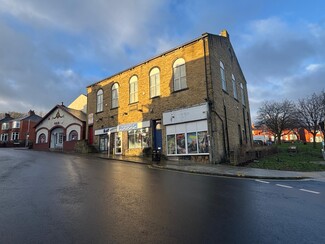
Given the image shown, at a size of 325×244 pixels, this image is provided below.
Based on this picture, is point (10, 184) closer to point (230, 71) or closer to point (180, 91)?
point (180, 91)

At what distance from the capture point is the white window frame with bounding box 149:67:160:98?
21.1m

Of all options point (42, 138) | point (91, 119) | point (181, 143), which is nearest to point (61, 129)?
point (42, 138)

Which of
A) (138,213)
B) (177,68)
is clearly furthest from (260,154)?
(138,213)

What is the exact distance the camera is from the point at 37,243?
11.3 feet

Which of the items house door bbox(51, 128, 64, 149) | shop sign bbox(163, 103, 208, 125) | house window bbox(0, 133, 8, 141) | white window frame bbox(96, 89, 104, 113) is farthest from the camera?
house window bbox(0, 133, 8, 141)

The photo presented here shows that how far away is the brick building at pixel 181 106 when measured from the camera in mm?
17484

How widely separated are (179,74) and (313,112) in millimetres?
28140

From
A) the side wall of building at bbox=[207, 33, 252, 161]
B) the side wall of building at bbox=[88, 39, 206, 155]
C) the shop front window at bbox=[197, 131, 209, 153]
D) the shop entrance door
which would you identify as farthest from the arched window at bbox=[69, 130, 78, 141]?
the side wall of building at bbox=[207, 33, 252, 161]

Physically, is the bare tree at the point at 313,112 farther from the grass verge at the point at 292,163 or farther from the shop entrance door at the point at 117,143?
the shop entrance door at the point at 117,143

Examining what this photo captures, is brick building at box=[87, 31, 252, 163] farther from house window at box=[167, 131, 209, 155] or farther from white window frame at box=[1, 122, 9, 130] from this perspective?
white window frame at box=[1, 122, 9, 130]

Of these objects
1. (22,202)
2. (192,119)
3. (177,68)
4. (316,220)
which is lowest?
(316,220)

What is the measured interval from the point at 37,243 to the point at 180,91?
16.7 metres

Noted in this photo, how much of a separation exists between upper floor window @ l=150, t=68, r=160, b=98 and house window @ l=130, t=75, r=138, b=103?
2.27 metres

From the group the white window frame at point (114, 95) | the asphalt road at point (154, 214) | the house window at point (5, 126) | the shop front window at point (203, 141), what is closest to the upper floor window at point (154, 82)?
the white window frame at point (114, 95)
